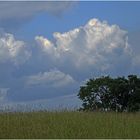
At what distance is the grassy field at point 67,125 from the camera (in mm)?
16969

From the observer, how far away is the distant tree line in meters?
30.0

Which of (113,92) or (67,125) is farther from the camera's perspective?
(113,92)

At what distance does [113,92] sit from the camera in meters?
30.7

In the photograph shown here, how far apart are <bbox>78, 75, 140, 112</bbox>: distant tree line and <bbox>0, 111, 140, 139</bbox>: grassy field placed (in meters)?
9.06

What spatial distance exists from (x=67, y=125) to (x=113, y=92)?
12819 mm

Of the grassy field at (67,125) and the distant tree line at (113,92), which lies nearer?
the grassy field at (67,125)

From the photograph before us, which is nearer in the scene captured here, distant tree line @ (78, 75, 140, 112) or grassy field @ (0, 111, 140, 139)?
grassy field @ (0, 111, 140, 139)

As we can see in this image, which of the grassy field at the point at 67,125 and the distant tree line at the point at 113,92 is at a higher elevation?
the distant tree line at the point at 113,92

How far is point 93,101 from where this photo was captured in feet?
98.2

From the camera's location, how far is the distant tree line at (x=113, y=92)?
30000mm

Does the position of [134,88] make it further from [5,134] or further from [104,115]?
[5,134]

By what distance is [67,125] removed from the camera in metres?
18.2

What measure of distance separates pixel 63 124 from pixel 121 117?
322 centimetres

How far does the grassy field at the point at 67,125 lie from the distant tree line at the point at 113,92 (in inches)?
357
